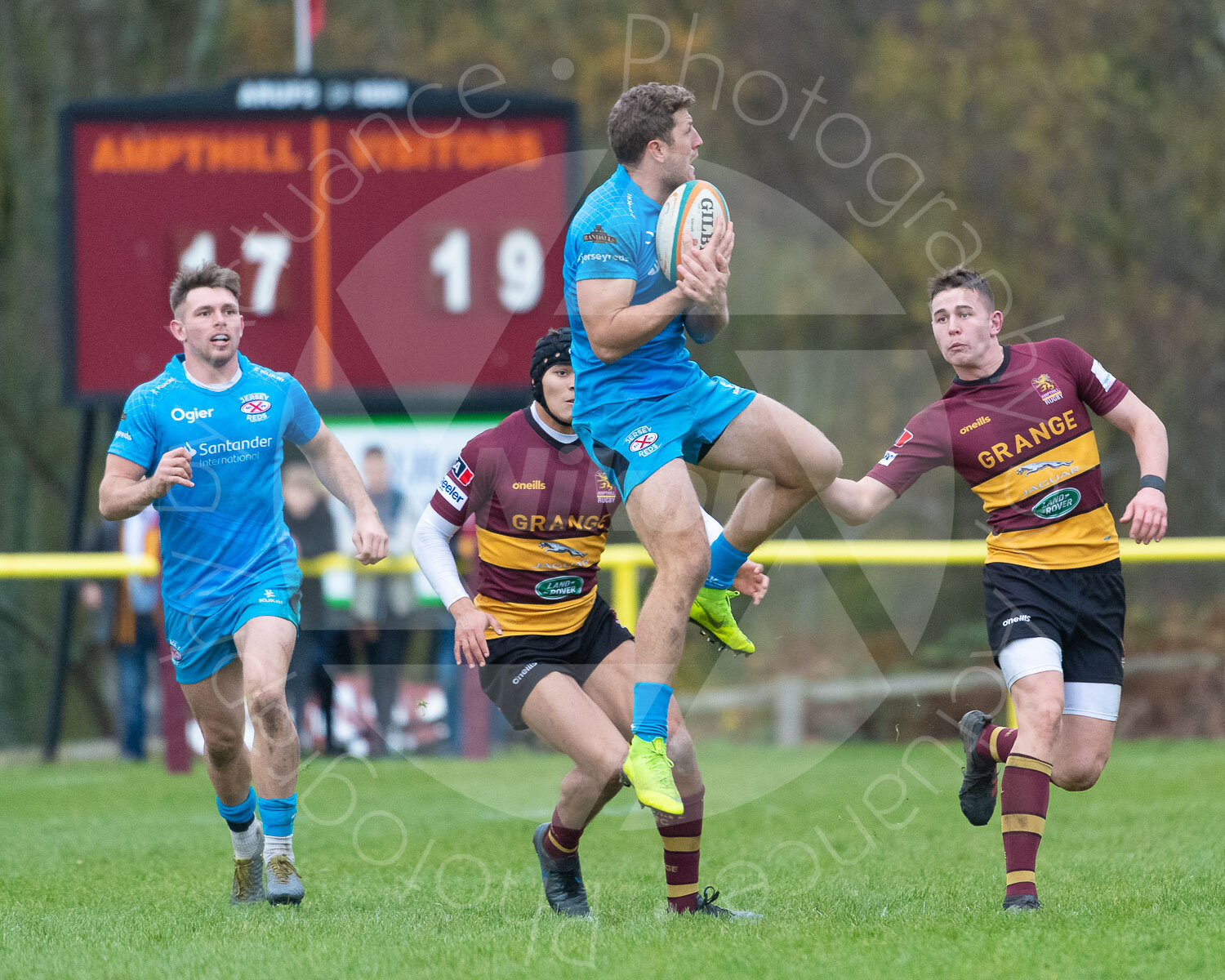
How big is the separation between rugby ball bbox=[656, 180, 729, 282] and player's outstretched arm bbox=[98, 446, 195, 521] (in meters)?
2.00

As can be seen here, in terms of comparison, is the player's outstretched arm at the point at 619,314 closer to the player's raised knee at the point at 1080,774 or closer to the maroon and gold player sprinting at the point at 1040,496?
the maroon and gold player sprinting at the point at 1040,496

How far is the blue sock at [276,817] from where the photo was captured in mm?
6695

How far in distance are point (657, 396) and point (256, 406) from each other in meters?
1.86

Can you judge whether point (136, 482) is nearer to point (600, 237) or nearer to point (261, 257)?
point (600, 237)

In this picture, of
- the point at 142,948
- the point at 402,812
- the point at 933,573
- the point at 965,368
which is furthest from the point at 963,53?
the point at 142,948

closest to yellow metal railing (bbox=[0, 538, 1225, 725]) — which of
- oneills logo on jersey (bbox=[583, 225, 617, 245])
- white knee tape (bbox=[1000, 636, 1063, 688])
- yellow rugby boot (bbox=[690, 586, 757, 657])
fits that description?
yellow rugby boot (bbox=[690, 586, 757, 657])

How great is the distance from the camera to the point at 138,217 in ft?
44.1

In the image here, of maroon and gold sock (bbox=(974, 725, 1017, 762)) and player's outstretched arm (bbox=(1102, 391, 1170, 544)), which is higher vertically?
player's outstretched arm (bbox=(1102, 391, 1170, 544))

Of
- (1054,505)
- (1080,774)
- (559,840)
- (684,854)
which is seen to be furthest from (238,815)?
(1054,505)

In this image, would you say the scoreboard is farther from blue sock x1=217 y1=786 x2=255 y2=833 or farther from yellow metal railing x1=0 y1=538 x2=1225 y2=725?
blue sock x1=217 y1=786 x2=255 y2=833

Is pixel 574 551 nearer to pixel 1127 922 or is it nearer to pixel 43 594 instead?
pixel 1127 922

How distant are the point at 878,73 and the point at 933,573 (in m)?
12.0

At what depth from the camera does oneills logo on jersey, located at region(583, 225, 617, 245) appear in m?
5.82

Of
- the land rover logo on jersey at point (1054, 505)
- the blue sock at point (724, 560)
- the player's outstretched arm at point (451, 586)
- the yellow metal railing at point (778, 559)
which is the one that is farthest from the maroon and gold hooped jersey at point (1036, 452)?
the yellow metal railing at point (778, 559)
